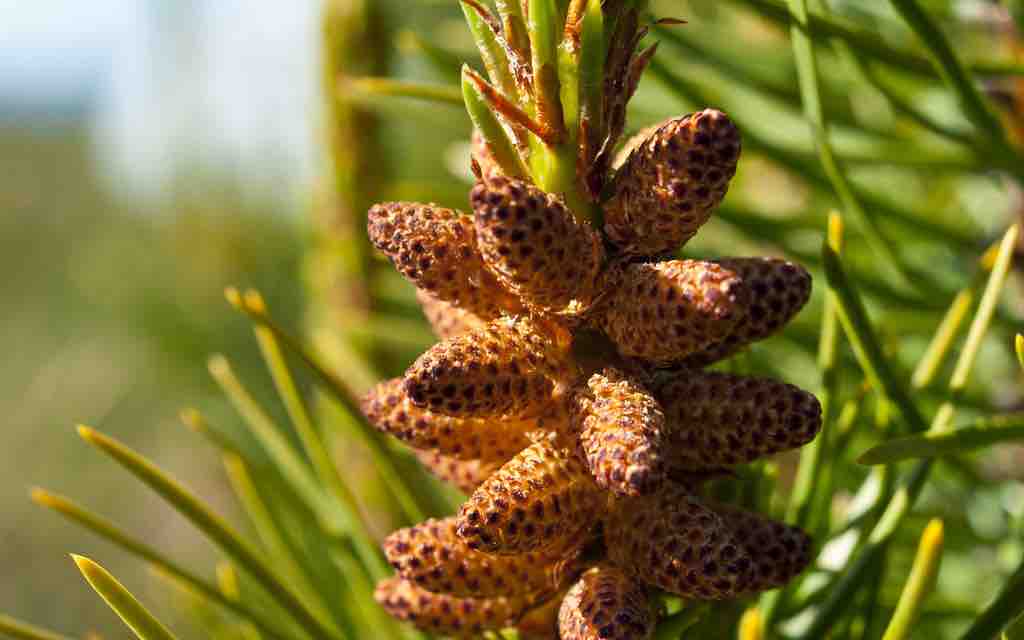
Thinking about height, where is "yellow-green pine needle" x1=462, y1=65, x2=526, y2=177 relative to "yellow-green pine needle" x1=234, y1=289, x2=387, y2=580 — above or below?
above

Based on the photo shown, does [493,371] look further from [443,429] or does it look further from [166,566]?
[166,566]

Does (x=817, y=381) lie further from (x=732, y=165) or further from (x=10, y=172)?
(x=10, y=172)

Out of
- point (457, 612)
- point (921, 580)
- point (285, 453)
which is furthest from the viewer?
point (285, 453)

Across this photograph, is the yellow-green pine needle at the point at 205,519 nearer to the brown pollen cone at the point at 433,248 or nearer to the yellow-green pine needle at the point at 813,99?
the brown pollen cone at the point at 433,248

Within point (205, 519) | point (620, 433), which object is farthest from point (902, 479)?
point (205, 519)

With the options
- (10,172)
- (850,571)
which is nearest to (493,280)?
(850,571)

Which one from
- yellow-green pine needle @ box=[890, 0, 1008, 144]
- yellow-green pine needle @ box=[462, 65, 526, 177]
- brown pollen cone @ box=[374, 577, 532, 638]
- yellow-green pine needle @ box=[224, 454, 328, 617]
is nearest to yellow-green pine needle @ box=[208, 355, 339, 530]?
yellow-green pine needle @ box=[224, 454, 328, 617]

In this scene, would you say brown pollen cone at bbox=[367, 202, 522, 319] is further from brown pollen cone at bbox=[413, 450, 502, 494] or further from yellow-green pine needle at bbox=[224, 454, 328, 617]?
yellow-green pine needle at bbox=[224, 454, 328, 617]
